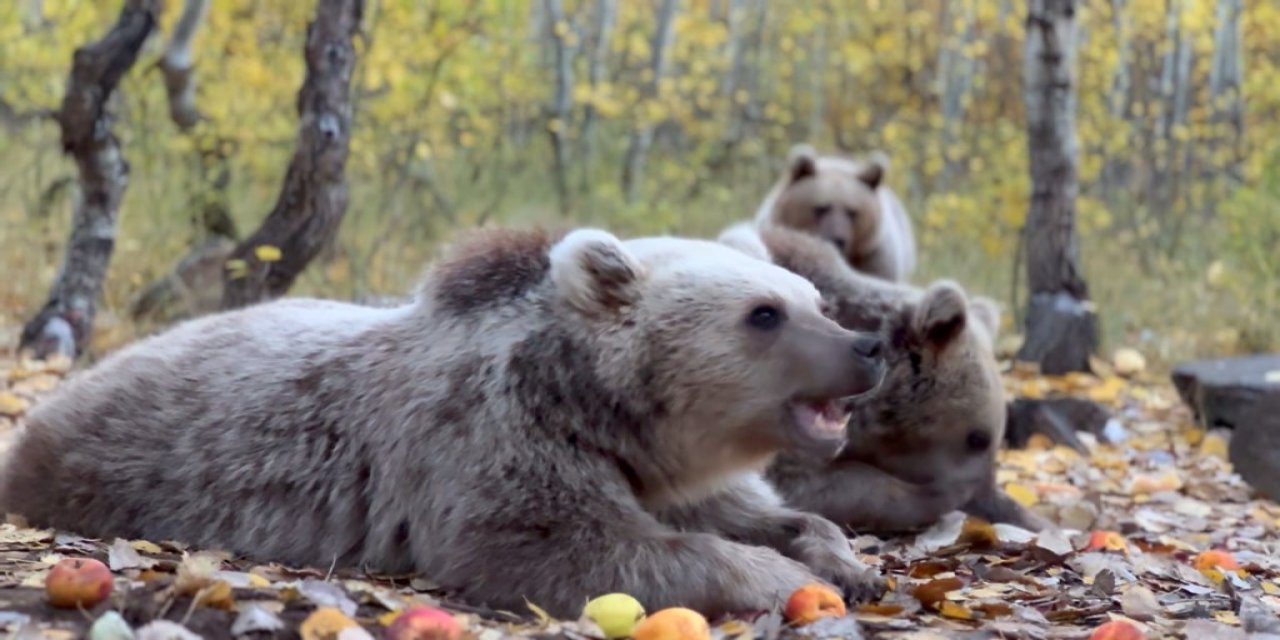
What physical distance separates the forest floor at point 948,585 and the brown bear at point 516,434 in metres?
0.14

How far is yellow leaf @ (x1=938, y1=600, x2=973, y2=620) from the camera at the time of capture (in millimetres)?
3672

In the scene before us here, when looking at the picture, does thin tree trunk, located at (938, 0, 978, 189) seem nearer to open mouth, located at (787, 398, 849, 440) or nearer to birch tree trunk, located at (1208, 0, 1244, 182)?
birch tree trunk, located at (1208, 0, 1244, 182)

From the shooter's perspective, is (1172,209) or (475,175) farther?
(1172,209)

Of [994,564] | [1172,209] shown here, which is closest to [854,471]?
[994,564]

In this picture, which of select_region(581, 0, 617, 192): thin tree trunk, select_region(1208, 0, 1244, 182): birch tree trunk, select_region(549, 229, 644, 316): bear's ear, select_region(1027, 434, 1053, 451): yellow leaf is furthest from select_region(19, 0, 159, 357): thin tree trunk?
select_region(1208, 0, 1244, 182): birch tree trunk

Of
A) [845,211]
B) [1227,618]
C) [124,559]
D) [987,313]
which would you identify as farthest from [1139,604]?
[845,211]

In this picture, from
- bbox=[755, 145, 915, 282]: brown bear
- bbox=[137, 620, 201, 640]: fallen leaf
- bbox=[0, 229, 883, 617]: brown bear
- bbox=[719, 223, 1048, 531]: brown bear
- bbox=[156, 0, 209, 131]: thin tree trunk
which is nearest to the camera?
bbox=[137, 620, 201, 640]: fallen leaf

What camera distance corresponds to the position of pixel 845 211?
38.2 feet

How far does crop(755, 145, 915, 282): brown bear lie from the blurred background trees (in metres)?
1.22

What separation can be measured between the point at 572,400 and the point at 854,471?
6.59 ft

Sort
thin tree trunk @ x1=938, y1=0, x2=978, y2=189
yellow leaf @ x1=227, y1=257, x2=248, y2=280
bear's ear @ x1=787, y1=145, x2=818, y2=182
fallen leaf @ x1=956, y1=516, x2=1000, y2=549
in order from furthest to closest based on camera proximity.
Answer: thin tree trunk @ x1=938, y1=0, x2=978, y2=189
bear's ear @ x1=787, y1=145, x2=818, y2=182
yellow leaf @ x1=227, y1=257, x2=248, y2=280
fallen leaf @ x1=956, y1=516, x2=1000, y2=549

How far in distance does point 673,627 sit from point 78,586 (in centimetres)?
128

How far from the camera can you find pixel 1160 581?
438cm

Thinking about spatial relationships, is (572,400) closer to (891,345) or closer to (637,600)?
(637,600)
